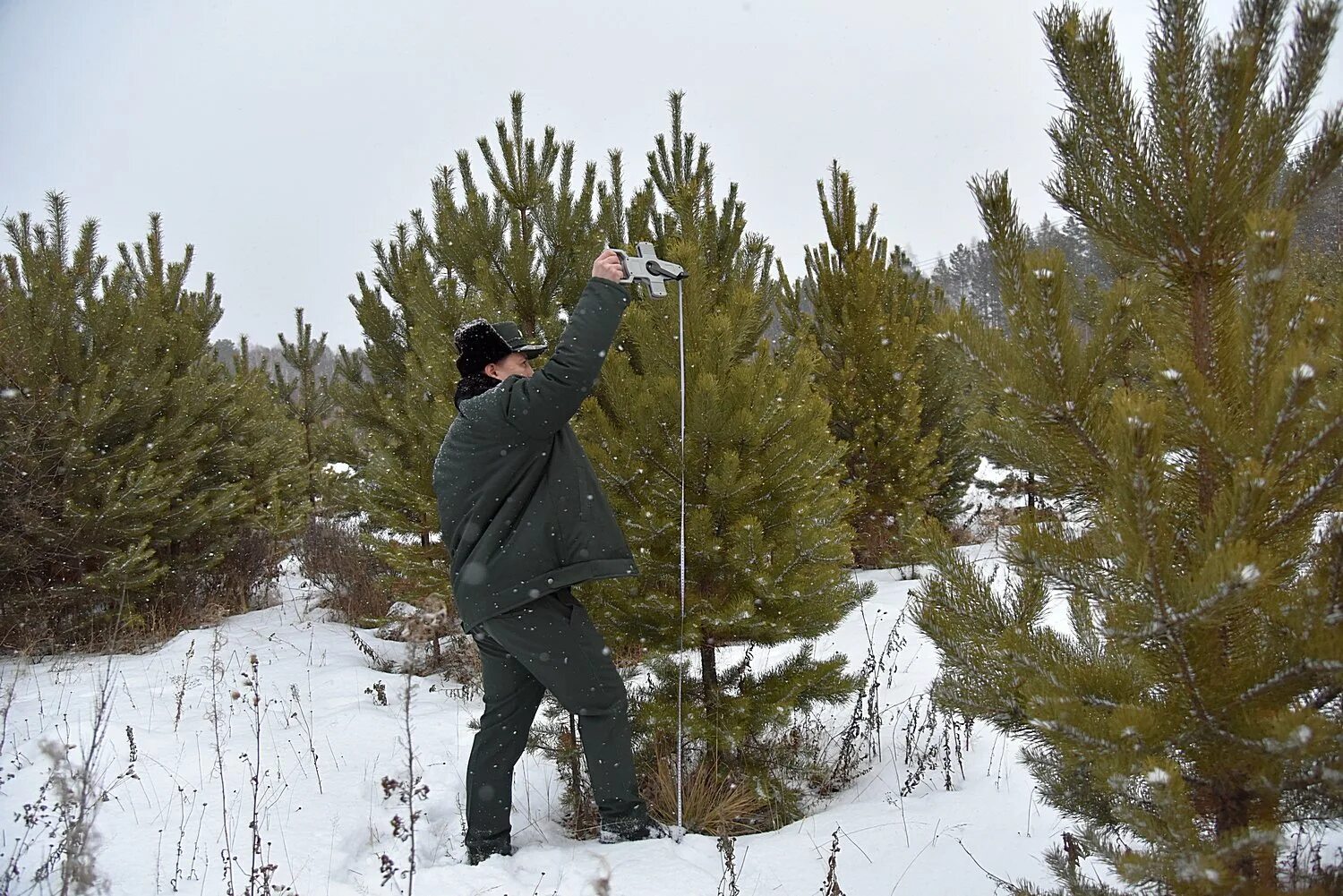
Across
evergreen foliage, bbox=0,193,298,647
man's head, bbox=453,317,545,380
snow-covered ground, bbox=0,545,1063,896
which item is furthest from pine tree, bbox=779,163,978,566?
evergreen foliage, bbox=0,193,298,647

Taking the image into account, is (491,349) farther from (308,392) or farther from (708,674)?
(308,392)

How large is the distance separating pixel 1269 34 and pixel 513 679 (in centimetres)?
300

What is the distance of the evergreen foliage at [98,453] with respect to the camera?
5984mm

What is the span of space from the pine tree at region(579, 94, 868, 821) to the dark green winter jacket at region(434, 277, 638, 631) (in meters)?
0.68

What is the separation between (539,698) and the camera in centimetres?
310

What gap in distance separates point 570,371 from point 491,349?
25.3 inches

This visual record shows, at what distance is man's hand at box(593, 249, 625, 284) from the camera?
280 cm

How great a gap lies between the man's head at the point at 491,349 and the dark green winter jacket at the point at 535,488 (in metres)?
0.25

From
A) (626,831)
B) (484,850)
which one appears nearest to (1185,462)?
(626,831)

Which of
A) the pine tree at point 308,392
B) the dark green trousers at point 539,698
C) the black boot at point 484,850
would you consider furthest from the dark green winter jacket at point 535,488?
the pine tree at point 308,392

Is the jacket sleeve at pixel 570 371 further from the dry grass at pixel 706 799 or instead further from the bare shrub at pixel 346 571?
the bare shrub at pixel 346 571

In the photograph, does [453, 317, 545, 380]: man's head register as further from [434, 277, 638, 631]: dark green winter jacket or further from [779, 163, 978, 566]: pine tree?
[779, 163, 978, 566]: pine tree

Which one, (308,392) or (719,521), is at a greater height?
(308,392)

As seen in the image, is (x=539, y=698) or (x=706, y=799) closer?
(x=539, y=698)
